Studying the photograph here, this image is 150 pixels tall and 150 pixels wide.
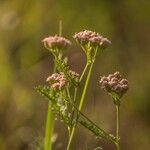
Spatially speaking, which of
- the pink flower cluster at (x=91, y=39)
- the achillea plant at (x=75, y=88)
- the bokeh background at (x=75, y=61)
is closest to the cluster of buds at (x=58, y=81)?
the achillea plant at (x=75, y=88)

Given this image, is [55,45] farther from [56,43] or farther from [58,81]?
[58,81]

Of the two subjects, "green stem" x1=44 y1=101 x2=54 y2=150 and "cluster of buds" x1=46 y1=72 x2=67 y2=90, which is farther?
"green stem" x1=44 y1=101 x2=54 y2=150

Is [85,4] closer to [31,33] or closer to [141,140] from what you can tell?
[31,33]

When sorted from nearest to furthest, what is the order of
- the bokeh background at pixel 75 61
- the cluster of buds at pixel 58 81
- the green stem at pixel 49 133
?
the cluster of buds at pixel 58 81
the green stem at pixel 49 133
the bokeh background at pixel 75 61

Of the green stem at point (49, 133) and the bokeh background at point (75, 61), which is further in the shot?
the bokeh background at point (75, 61)

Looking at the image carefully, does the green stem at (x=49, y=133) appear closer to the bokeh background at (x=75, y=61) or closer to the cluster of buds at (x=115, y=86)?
the cluster of buds at (x=115, y=86)

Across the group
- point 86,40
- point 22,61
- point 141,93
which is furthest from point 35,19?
point 86,40

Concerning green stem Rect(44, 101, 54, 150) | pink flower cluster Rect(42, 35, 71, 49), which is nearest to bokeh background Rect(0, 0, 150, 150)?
green stem Rect(44, 101, 54, 150)

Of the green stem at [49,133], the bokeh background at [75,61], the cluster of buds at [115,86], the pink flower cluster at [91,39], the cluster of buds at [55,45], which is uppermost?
the bokeh background at [75,61]

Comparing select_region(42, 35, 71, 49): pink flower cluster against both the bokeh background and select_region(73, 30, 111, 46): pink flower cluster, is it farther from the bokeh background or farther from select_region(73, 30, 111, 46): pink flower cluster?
the bokeh background
